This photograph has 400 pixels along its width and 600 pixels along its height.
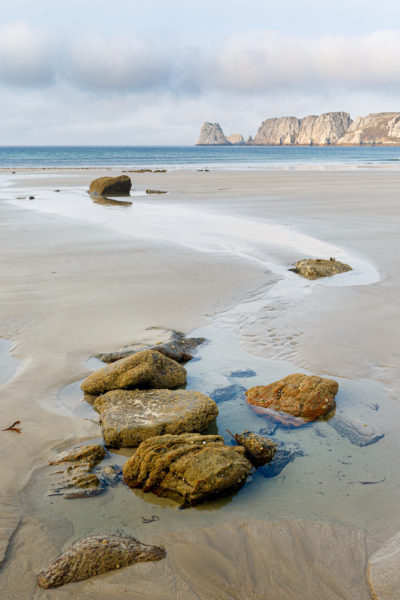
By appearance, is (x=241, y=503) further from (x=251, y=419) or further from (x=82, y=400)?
(x=82, y=400)

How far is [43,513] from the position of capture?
10.8 feet

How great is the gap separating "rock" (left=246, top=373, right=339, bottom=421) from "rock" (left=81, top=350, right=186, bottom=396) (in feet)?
2.64

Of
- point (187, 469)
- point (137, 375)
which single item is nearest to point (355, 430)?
point (187, 469)

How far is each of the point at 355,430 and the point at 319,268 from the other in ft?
17.0

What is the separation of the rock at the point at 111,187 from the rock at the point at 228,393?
21.0 m

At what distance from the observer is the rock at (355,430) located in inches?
163

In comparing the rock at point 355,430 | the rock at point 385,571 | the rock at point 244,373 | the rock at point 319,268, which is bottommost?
the rock at point 385,571

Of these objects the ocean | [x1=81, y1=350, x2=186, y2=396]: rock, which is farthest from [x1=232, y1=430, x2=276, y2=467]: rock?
the ocean

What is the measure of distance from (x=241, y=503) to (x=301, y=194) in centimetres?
2143

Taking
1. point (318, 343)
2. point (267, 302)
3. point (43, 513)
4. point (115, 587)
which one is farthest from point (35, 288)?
point (115, 587)

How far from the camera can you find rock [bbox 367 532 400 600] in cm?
269

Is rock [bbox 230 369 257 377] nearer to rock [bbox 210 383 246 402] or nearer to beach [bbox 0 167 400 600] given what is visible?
beach [bbox 0 167 400 600]

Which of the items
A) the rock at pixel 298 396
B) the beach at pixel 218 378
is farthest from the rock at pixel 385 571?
the rock at pixel 298 396

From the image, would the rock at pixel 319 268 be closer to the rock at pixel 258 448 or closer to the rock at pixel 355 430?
the rock at pixel 355 430
